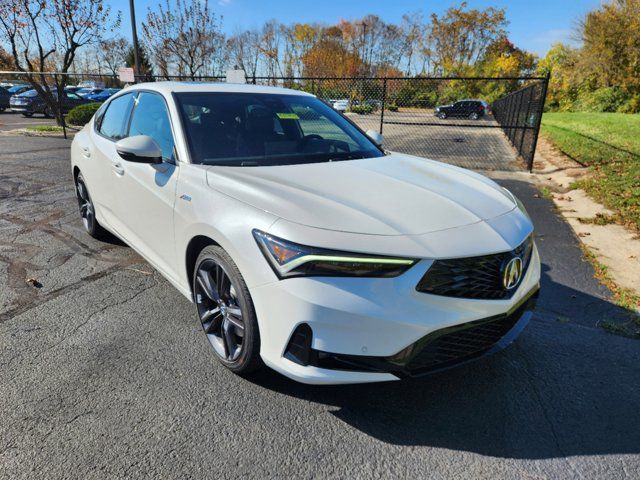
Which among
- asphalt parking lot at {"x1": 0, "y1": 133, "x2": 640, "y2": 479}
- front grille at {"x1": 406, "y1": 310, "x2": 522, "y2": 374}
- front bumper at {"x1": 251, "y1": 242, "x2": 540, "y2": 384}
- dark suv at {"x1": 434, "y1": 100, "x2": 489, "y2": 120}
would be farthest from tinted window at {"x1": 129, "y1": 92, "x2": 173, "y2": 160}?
dark suv at {"x1": 434, "y1": 100, "x2": 489, "y2": 120}

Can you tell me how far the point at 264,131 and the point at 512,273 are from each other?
196cm

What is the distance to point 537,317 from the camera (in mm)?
3377

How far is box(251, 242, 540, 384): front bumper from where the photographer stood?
195 centimetres

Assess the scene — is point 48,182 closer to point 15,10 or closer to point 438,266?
point 438,266

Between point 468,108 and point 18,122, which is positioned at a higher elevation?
point 468,108

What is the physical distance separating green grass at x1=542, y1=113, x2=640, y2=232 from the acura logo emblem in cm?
414

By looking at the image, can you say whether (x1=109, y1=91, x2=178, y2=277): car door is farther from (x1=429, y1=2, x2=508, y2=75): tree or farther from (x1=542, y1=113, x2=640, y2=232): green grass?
(x1=429, y1=2, x2=508, y2=75): tree

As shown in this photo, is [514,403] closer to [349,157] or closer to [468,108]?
[349,157]

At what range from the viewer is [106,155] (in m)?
3.79

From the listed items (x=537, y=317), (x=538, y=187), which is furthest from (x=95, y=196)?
(x=538, y=187)

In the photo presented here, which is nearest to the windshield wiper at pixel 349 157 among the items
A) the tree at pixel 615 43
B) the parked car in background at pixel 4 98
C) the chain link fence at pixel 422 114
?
the chain link fence at pixel 422 114

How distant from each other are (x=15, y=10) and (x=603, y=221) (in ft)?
58.2

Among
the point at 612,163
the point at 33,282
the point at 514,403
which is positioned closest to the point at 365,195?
the point at 514,403

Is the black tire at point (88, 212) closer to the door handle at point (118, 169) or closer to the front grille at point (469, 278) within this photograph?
the door handle at point (118, 169)
